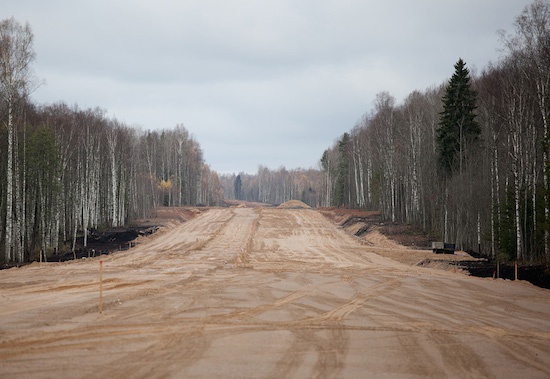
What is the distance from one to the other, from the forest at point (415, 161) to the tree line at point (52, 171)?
93mm

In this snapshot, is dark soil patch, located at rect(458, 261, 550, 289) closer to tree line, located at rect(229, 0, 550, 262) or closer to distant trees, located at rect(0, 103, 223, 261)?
tree line, located at rect(229, 0, 550, 262)

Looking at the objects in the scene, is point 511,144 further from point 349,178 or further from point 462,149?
point 349,178

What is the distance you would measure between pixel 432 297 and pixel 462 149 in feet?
86.7

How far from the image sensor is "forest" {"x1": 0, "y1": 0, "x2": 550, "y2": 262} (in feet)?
90.0

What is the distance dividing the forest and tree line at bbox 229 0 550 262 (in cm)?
9

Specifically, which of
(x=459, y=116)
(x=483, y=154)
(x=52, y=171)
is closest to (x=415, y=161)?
(x=459, y=116)

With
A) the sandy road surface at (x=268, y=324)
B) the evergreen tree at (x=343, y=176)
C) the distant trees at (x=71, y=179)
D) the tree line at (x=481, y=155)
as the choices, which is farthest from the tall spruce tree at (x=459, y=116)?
the evergreen tree at (x=343, y=176)

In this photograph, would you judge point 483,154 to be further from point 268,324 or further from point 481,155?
point 268,324

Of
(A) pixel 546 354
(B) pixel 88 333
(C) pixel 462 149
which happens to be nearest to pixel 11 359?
(B) pixel 88 333

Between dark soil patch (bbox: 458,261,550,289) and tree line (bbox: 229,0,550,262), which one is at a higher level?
tree line (bbox: 229,0,550,262)

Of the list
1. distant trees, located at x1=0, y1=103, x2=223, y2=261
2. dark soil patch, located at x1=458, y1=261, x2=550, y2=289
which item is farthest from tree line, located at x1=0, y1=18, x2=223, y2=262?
dark soil patch, located at x1=458, y1=261, x2=550, y2=289

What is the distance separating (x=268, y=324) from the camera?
1330 centimetres

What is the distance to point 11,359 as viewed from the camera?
9.57 metres

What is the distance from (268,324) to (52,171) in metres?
27.0
